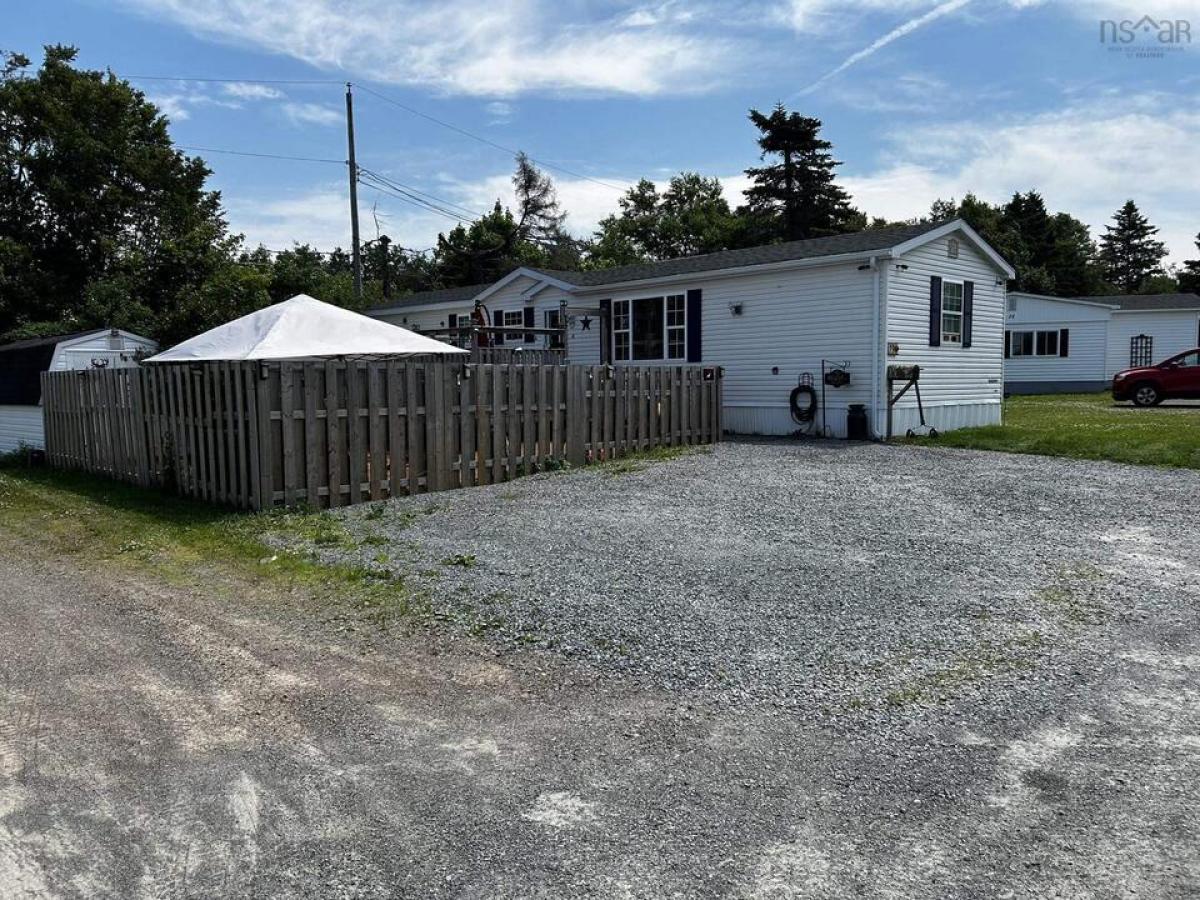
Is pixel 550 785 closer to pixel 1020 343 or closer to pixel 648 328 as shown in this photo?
pixel 648 328

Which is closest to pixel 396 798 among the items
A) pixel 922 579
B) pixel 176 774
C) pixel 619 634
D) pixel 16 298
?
pixel 176 774

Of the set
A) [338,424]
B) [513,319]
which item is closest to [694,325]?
[513,319]

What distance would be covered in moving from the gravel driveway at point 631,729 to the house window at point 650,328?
436 inches

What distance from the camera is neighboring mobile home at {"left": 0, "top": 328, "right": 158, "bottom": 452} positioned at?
43.3ft

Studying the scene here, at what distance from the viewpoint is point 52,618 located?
4910 millimetres

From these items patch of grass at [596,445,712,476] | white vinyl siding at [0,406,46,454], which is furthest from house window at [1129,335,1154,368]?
white vinyl siding at [0,406,46,454]

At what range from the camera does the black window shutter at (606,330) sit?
18.1 m

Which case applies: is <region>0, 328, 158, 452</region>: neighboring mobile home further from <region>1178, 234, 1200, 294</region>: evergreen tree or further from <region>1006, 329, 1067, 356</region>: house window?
<region>1178, 234, 1200, 294</region>: evergreen tree

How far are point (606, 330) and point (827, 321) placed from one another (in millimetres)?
5223

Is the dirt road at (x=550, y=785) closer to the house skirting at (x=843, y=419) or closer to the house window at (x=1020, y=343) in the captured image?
the house skirting at (x=843, y=419)

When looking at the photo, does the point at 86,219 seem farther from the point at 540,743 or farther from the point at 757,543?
the point at 540,743

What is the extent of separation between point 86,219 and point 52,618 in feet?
84.4

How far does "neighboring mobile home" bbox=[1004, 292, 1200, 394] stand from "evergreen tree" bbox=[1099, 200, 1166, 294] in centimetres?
3932

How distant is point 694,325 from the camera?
16562 mm
